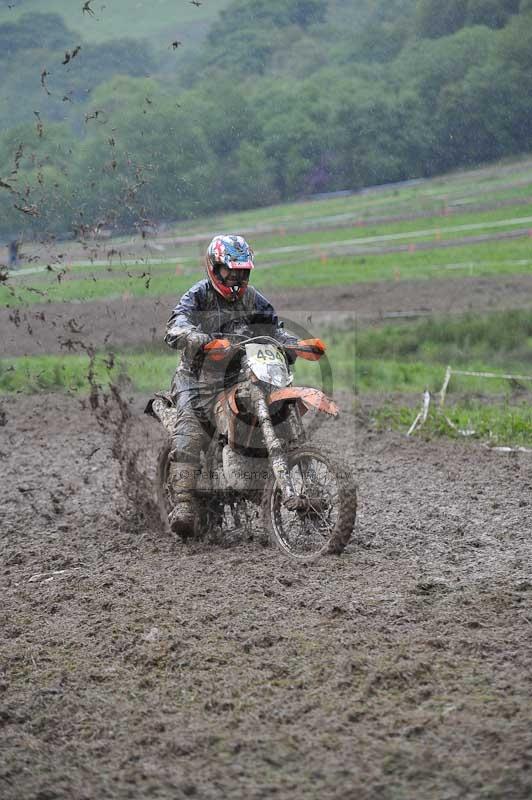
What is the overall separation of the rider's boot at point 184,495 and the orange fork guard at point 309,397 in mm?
1050

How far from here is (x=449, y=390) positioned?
16.1 meters

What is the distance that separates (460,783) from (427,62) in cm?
4356

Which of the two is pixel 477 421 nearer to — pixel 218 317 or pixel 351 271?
pixel 218 317

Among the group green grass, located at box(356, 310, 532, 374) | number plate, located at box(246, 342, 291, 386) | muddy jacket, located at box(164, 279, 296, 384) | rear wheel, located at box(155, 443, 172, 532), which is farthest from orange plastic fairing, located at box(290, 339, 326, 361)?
green grass, located at box(356, 310, 532, 374)

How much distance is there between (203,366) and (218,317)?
381 millimetres

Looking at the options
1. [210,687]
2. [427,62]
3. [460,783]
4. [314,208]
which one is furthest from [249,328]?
[427,62]

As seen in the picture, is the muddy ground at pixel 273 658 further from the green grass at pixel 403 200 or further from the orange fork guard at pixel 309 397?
the green grass at pixel 403 200

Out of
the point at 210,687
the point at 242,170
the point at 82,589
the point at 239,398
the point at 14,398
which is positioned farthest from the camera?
the point at 242,170

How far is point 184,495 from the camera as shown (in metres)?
8.82

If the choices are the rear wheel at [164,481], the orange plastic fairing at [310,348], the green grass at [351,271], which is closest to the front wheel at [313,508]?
the orange plastic fairing at [310,348]

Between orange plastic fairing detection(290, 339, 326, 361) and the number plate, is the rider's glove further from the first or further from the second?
orange plastic fairing detection(290, 339, 326, 361)

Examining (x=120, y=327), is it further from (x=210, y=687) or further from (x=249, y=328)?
(x=210, y=687)

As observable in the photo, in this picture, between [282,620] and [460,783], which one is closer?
[460,783]

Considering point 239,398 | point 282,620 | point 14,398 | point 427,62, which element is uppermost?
point 427,62
